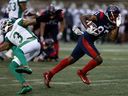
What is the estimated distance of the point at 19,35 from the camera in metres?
10.5

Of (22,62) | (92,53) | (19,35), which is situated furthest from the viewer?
(92,53)

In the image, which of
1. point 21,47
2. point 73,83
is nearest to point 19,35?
point 21,47

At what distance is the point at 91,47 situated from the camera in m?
11.1

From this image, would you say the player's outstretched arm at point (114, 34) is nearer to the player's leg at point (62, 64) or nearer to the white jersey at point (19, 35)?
the player's leg at point (62, 64)

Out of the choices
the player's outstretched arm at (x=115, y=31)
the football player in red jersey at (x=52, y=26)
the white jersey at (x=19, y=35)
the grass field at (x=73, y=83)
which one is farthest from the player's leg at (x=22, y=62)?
the football player in red jersey at (x=52, y=26)

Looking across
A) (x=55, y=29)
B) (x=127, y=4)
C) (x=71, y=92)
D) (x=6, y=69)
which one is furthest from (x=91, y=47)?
(x=127, y=4)

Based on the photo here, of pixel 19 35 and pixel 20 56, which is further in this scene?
pixel 19 35

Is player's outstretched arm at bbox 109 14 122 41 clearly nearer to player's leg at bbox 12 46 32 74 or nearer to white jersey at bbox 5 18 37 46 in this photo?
white jersey at bbox 5 18 37 46

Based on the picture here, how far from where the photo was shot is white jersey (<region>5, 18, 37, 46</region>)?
34.2 feet

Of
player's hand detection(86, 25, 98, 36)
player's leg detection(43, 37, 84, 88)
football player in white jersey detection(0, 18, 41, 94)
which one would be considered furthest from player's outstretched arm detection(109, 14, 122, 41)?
football player in white jersey detection(0, 18, 41, 94)

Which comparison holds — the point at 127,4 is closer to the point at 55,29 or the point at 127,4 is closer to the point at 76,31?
the point at 55,29

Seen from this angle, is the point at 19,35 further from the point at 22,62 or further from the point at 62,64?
the point at 62,64

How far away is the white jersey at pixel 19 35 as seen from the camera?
1042 cm

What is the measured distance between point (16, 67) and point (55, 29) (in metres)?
7.06
